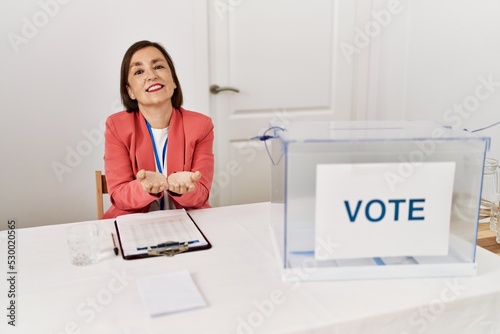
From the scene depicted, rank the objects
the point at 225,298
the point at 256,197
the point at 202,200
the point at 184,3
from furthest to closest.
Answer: the point at 256,197
the point at 184,3
the point at 202,200
the point at 225,298

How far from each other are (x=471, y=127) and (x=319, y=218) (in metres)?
1.56

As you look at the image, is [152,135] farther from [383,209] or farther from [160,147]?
[383,209]

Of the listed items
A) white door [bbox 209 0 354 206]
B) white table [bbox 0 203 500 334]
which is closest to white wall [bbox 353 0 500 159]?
white door [bbox 209 0 354 206]

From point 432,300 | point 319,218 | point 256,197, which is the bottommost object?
point 256,197

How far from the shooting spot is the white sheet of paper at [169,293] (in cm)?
87

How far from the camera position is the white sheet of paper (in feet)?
2.87

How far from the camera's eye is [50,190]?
2352mm

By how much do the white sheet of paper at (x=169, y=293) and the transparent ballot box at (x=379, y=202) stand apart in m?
0.20

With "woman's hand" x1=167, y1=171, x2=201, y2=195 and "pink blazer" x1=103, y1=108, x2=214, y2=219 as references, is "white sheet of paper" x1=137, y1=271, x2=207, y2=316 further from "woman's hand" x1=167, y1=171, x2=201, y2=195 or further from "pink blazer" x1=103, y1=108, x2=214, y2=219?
"pink blazer" x1=103, y1=108, x2=214, y2=219

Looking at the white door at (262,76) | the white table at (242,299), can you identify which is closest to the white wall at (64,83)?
the white door at (262,76)

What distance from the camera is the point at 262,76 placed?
265cm

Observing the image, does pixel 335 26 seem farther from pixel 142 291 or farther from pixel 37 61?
pixel 142 291

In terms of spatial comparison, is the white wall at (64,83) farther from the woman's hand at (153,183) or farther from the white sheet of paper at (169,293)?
the white sheet of paper at (169,293)

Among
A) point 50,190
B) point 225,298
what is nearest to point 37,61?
point 50,190
